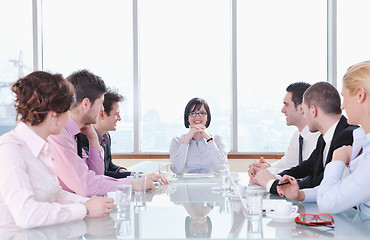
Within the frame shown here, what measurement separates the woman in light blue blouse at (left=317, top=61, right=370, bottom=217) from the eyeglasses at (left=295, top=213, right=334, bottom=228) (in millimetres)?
40

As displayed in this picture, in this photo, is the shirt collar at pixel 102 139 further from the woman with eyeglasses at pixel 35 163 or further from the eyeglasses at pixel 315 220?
the eyeglasses at pixel 315 220

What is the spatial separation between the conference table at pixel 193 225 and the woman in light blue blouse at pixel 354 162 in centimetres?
8

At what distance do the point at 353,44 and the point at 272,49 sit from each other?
1136 millimetres

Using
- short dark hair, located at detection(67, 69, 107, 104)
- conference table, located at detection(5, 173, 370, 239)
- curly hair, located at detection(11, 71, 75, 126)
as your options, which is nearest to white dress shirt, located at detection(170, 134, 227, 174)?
short dark hair, located at detection(67, 69, 107, 104)

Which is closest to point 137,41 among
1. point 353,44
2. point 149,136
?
point 149,136

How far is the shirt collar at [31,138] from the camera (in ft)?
5.11

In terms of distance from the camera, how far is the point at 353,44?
5.49m

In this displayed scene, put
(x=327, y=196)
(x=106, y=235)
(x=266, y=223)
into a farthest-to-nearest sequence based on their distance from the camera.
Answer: (x=327, y=196), (x=266, y=223), (x=106, y=235)

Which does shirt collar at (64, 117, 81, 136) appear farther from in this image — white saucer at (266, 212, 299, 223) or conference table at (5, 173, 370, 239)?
white saucer at (266, 212, 299, 223)

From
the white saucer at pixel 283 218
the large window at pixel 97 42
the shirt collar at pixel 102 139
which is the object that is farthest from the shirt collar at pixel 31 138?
the large window at pixel 97 42

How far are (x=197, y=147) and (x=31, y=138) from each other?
2431 millimetres

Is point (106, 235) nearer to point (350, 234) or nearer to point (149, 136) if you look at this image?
point (350, 234)

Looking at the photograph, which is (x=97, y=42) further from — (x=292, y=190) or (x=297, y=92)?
(x=292, y=190)

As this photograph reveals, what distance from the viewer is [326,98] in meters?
2.47
